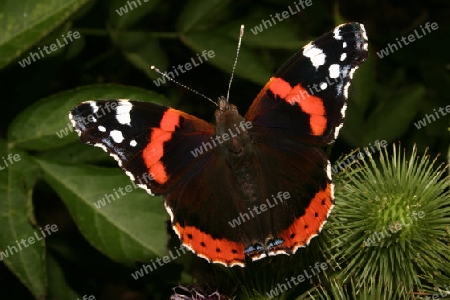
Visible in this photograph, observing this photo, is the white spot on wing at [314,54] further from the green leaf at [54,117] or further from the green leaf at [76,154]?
the green leaf at [76,154]

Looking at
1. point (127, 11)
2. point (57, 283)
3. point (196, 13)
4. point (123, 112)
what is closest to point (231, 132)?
point (123, 112)

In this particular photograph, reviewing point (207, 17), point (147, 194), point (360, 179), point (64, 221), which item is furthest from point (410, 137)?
point (64, 221)

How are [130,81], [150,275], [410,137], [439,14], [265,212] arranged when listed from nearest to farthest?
[265,212] < [150,275] < [410,137] < [130,81] < [439,14]

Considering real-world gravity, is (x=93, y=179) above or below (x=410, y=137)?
above

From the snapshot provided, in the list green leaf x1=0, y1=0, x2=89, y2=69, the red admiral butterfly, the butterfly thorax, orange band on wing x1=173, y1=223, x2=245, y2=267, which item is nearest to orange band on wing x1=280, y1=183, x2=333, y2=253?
the red admiral butterfly

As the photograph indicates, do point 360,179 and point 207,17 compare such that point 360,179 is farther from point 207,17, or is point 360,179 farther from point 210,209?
point 207,17

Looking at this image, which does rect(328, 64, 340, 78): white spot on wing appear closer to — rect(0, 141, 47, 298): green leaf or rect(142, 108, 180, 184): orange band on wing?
rect(142, 108, 180, 184): orange band on wing
